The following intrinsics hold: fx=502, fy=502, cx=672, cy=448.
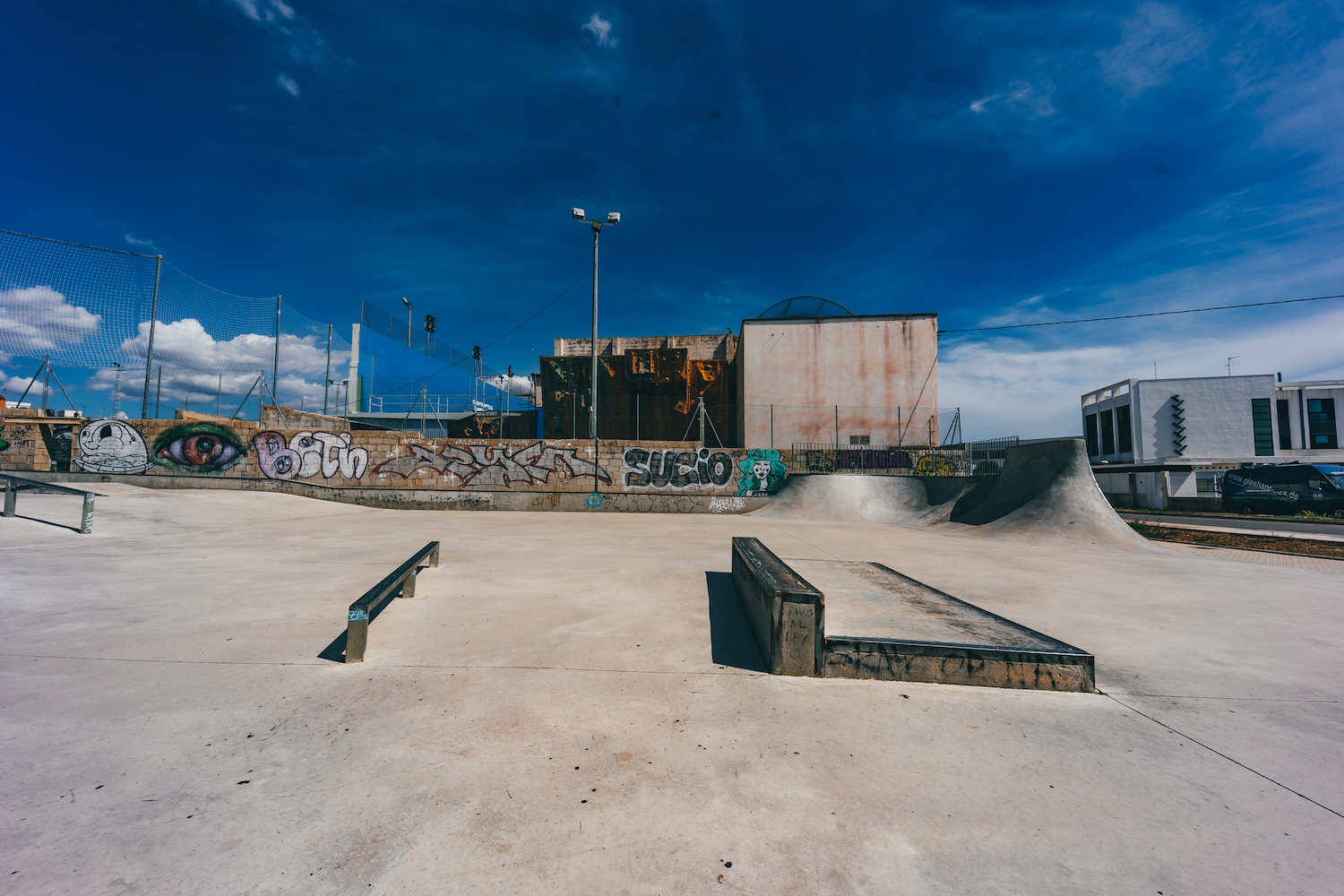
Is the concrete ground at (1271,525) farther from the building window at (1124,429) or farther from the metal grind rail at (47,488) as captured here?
the building window at (1124,429)

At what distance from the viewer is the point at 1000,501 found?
1180cm

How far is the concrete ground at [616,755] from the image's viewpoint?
1.53 m

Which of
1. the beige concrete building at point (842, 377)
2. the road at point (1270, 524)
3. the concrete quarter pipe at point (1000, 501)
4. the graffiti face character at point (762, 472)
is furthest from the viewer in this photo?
the beige concrete building at point (842, 377)

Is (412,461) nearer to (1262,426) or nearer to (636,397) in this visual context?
(636,397)

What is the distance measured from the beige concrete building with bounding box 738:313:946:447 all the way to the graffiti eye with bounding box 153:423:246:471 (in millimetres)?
17644

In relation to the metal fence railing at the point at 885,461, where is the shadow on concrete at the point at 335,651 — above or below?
below

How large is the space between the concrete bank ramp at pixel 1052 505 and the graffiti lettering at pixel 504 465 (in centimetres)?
1034

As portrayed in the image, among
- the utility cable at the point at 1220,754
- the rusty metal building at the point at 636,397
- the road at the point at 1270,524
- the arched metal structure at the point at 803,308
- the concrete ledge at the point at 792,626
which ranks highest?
the arched metal structure at the point at 803,308

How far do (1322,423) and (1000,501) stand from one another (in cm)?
4672

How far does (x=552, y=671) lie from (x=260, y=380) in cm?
1764

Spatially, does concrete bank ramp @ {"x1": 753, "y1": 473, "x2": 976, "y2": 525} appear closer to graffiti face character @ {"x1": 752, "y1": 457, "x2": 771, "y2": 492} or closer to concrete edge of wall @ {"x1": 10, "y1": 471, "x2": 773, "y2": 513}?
graffiti face character @ {"x1": 752, "y1": 457, "x2": 771, "y2": 492}

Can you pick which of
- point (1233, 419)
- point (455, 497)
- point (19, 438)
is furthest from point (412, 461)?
point (1233, 419)

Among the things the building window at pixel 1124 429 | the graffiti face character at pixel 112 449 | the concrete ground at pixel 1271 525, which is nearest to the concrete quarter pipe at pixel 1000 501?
the concrete ground at pixel 1271 525

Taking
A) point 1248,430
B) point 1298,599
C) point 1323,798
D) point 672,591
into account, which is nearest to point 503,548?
point 672,591
